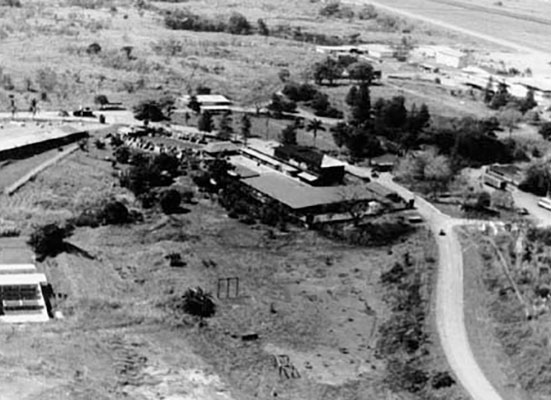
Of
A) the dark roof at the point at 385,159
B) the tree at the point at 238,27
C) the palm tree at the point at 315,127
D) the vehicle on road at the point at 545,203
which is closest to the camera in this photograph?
the vehicle on road at the point at 545,203

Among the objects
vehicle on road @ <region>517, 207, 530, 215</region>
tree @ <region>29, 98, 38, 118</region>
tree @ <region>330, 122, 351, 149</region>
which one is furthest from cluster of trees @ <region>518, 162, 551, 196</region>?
tree @ <region>29, 98, 38, 118</region>

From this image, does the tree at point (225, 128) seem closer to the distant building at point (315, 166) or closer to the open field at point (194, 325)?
the distant building at point (315, 166)

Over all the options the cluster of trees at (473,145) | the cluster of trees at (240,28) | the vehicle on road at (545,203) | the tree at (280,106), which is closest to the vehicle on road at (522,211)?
the vehicle on road at (545,203)

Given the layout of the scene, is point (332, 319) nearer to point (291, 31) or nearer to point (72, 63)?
point (72, 63)

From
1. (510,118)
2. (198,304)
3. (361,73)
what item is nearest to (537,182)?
(510,118)

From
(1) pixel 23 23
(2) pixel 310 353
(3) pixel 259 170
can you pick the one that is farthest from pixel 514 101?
(1) pixel 23 23
